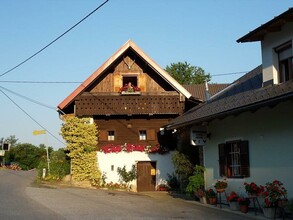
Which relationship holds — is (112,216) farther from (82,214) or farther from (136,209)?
(136,209)

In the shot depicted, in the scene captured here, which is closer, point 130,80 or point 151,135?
point 151,135

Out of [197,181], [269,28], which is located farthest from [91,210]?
[269,28]

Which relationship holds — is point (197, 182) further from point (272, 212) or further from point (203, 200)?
point (272, 212)

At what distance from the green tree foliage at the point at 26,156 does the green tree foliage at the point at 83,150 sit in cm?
4130

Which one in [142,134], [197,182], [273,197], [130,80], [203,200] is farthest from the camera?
[130,80]

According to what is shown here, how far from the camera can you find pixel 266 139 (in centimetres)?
1273

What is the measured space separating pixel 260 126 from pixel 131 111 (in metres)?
11.0

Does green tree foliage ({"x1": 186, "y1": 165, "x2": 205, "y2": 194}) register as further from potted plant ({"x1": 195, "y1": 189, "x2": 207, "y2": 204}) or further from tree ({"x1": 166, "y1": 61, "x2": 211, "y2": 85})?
tree ({"x1": 166, "y1": 61, "x2": 211, "y2": 85})

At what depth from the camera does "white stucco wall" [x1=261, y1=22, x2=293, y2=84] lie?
1318cm

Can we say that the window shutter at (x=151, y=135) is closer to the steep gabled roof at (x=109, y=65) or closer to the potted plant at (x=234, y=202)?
the steep gabled roof at (x=109, y=65)

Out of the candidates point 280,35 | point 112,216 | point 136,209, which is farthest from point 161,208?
point 280,35

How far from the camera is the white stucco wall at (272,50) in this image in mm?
13180

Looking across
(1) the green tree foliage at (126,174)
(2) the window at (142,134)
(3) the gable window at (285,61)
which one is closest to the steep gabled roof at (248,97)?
(3) the gable window at (285,61)

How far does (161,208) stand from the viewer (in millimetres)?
14008
